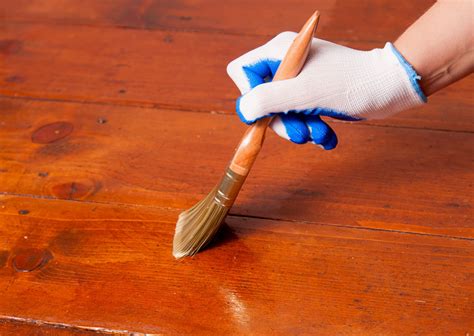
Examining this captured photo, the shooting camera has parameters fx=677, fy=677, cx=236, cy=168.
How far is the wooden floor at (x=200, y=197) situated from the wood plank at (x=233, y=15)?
0.04ft

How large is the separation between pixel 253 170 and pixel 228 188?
0.17 metres

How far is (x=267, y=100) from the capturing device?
85cm

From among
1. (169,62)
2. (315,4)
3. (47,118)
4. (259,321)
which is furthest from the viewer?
(315,4)

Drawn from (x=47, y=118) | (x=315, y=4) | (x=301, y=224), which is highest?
(x=315, y=4)

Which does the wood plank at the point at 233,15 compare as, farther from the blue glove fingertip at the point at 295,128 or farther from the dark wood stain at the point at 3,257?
the dark wood stain at the point at 3,257

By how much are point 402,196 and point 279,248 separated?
→ 8.2 inches

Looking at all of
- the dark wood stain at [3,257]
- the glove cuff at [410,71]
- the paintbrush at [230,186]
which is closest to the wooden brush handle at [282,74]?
the paintbrush at [230,186]

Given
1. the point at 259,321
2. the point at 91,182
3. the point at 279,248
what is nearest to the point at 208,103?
the point at 91,182

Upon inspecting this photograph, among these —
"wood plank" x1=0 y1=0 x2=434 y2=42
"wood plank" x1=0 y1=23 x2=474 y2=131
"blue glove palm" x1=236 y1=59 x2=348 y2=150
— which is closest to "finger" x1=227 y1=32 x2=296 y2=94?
"blue glove palm" x1=236 y1=59 x2=348 y2=150

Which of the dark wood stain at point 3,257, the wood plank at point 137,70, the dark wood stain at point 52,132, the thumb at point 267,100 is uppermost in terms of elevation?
the thumb at point 267,100

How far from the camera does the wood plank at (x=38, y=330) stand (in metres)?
0.87

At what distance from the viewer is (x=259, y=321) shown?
868 millimetres

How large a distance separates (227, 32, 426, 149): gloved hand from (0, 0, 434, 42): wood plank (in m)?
0.50

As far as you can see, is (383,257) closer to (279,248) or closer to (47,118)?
(279,248)
